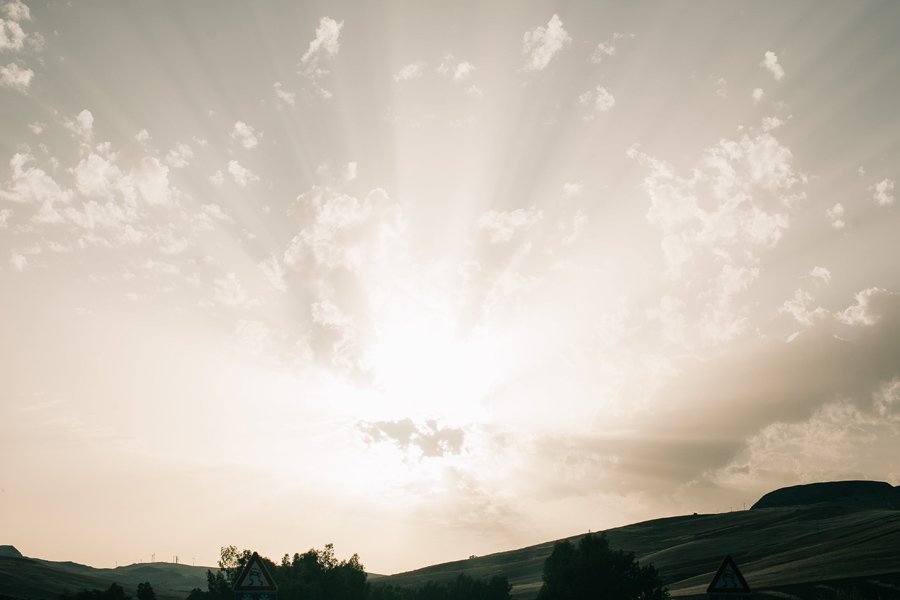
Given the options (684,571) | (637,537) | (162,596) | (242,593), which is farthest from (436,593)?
(637,537)

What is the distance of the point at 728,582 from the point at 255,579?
32.8 ft

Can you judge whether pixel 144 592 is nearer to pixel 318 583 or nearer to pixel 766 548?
pixel 318 583

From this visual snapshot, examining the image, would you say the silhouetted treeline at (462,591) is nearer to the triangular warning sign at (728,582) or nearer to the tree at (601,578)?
the tree at (601,578)

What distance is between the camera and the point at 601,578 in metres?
50.1

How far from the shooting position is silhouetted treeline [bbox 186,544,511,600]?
54156mm

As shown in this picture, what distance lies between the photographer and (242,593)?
43.3 feet

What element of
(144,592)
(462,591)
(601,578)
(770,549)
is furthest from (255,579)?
(770,549)

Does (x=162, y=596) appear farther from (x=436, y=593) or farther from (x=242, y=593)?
(x=242, y=593)

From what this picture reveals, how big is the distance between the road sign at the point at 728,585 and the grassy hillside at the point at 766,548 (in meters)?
74.8

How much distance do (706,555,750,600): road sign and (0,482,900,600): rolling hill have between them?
59.8 metres

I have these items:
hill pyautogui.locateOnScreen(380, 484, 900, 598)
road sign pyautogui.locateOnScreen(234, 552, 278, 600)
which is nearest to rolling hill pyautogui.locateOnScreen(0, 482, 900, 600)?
hill pyautogui.locateOnScreen(380, 484, 900, 598)

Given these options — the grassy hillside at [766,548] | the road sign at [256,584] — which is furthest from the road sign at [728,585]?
the grassy hillside at [766,548]

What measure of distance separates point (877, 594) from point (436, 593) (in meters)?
43.4

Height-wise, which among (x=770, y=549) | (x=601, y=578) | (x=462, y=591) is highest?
(x=770, y=549)
